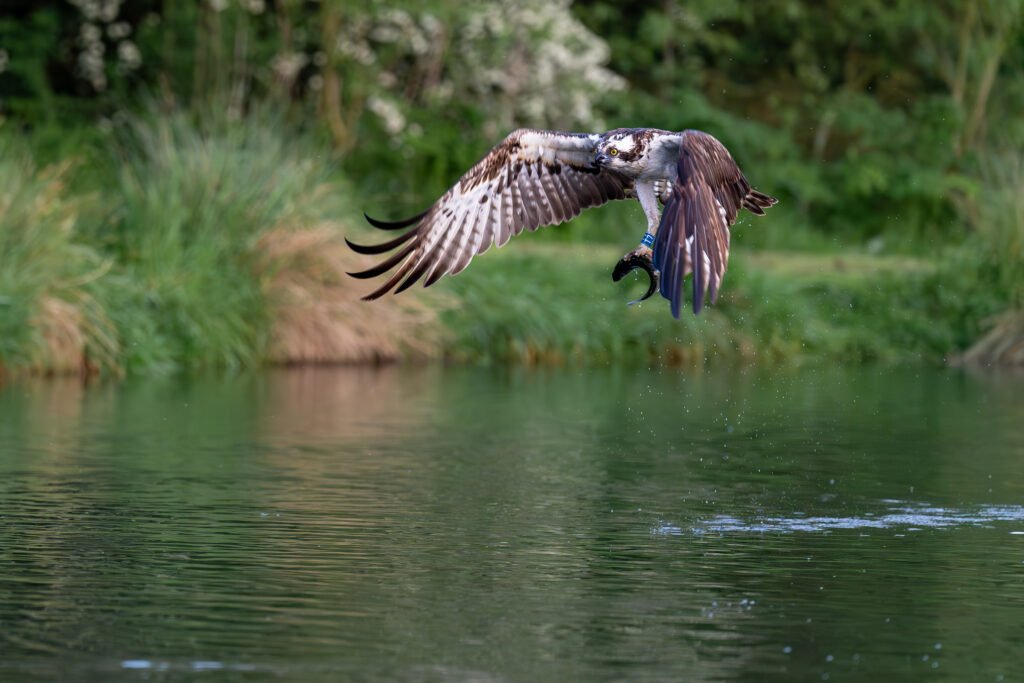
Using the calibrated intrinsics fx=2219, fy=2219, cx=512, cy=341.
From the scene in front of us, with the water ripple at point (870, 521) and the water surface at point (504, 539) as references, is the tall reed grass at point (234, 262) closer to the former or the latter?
the water surface at point (504, 539)

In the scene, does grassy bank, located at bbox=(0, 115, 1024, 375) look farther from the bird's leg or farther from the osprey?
the bird's leg

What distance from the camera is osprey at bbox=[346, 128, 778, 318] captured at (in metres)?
11.3

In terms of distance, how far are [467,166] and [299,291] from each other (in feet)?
24.5

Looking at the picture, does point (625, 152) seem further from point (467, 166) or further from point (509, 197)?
point (467, 166)

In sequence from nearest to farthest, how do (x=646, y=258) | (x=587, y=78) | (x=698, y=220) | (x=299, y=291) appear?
(x=698, y=220), (x=646, y=258), (x=299, y=291), (x=587, y=78)

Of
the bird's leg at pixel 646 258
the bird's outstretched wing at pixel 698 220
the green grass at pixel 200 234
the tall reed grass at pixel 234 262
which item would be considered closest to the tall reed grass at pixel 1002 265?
the tall reed grass at pixel 234 262

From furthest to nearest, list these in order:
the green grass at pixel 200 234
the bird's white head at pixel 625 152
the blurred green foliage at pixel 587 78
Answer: the blurred green foliage at pixel 587 78 < the green grass at pixel 200 234 < the bird's white head at pixel 625 152

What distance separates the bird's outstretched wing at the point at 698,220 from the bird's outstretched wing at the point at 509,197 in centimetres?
121

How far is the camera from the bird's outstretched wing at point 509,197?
44.0ft

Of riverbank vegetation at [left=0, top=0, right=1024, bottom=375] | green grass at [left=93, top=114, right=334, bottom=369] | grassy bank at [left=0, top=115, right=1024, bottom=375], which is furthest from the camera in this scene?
riverbank vegetation at [left=0, top=0, right=1024, bottom=375]

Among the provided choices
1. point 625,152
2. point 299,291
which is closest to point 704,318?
point 299,291

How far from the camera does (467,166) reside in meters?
30.7

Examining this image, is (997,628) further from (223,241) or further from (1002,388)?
(223,241)

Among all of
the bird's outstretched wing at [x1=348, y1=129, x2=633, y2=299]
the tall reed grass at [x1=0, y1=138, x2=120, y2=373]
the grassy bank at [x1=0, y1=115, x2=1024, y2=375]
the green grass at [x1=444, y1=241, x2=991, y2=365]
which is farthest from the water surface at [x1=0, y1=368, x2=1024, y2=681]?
the green grass at [x1=444, y1=241, x2=991, y2=365]
